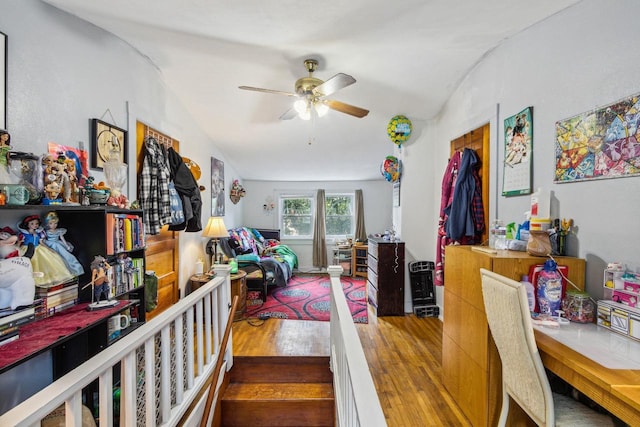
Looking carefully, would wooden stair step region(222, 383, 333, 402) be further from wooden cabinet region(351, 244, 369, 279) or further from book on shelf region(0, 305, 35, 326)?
wooden cabinet region(351, 244, 369, 279)

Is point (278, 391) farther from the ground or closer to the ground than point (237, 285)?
closer to the ground

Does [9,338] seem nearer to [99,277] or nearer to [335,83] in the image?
[99,277]

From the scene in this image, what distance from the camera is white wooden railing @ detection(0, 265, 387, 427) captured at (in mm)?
816

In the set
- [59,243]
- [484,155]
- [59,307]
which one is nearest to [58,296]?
[59,307]

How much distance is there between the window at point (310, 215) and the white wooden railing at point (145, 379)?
389 centimetres

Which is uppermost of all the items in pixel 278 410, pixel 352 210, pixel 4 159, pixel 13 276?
pixel 4 159

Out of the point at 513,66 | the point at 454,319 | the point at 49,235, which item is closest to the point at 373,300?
the point at 454,319

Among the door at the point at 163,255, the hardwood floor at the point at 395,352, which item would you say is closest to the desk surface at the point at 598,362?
the hardwood floor at the point at 395,352

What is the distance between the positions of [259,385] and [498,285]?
6.54ft

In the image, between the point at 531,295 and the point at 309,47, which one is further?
the point at 309,47

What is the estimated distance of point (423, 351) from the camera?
2.65m

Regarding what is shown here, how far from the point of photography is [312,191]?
20.4 feet

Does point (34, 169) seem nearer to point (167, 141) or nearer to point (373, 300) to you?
point (167, 141)

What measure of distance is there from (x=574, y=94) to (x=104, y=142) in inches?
118
